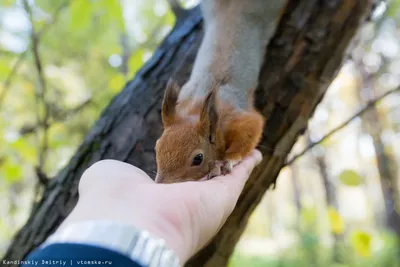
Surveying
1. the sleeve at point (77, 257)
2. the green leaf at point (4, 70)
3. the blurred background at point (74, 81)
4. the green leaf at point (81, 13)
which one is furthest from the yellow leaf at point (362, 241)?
the green leaf at point (4, 70)

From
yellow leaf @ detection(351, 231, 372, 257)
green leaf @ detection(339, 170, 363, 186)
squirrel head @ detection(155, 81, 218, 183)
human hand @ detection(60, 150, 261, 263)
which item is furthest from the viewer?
yellow leaf @ detection(351, 231, 372, 257)

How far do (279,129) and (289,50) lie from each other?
0.42 meters

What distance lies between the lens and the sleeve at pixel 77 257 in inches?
28.1

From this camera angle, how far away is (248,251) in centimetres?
943

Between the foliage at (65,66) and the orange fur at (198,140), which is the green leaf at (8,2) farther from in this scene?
the orange fur at (198,140)

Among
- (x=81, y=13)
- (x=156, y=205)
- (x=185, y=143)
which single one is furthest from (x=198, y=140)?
(x=81, y=13)

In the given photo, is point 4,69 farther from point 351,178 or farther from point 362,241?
point 362,241

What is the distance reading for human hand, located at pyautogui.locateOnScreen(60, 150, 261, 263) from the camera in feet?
2.90

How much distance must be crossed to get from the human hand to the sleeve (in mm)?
104

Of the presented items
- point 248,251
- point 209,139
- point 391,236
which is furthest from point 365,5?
point 248,251

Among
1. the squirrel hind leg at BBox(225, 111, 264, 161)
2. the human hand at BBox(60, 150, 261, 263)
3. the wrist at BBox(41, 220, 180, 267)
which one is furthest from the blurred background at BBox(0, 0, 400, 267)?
the wrist at BBox(41, 220, 180, 267)

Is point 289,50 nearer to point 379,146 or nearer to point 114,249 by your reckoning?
→ point 114,249

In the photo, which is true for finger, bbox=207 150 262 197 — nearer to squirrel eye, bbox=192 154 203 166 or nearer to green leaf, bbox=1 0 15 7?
squirrel eye, bbox=192 154 203 166

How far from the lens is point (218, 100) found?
2.00m
